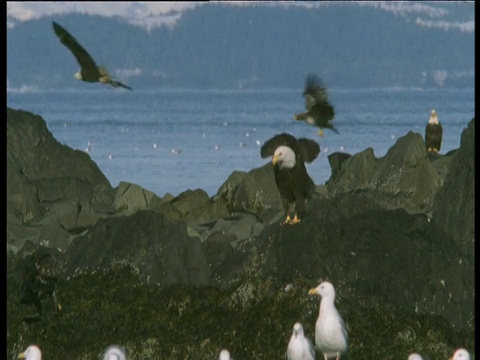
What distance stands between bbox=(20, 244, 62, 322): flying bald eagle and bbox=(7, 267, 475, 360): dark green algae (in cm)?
7

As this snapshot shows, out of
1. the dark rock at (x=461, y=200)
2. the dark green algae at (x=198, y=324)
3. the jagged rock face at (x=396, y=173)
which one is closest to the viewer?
the dark green algae at (x=198, y=324)

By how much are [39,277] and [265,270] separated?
7.24 feet

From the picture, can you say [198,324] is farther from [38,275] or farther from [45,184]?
[45,184]

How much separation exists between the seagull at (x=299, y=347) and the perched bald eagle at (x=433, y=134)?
3.17 m

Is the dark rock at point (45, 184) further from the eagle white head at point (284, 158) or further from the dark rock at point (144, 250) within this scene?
the eagle white head at point (284, 158)

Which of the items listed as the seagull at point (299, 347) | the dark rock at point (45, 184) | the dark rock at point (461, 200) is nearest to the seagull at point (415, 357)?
the seagull at point (299, 347)

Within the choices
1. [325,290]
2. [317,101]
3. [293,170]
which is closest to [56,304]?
[293,170]

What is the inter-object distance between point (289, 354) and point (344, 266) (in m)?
1.63

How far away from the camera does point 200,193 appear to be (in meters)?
15.1

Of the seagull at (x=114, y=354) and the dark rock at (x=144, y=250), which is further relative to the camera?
the dark rock at (x=144, y=250)

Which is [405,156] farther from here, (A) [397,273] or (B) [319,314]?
(B) [319,314]

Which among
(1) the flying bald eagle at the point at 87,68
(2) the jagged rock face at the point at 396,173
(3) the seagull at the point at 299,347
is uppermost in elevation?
(1) the flying bald eagle at the point at 87,68

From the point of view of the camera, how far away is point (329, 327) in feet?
42.0

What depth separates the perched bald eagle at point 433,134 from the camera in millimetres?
14789
